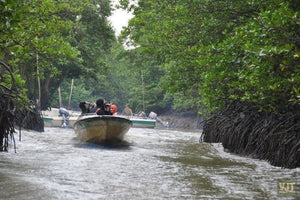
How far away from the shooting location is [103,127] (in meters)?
13.0

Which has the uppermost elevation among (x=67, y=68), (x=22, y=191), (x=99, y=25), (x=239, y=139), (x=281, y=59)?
(x=99, y=25)

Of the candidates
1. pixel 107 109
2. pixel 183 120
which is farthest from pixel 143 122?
pixel 107 109

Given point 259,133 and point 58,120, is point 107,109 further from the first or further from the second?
point 58,120

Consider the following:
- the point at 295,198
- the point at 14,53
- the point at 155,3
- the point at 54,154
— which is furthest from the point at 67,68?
the point at 295,198

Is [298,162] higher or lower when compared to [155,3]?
lower

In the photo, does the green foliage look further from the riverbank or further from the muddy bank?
the riverbank

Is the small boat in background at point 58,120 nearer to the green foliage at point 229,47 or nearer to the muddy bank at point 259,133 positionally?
the green foliage at point 229,47

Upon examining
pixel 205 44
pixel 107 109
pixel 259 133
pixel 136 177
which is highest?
pixel 205 44

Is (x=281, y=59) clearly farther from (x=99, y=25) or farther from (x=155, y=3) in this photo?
(x=99, y=25)

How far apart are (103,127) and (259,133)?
16.9ft

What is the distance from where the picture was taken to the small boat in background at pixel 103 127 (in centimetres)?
1288

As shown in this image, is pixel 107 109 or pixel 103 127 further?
pixel 107 109

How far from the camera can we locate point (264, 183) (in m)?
6.58

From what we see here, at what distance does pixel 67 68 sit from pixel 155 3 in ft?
43.9
